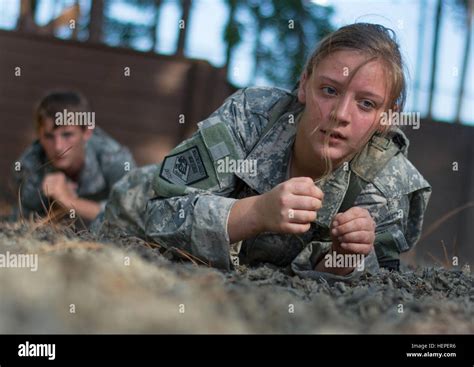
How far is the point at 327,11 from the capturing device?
22.6 feet

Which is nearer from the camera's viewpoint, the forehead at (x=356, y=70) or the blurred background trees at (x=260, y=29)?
the forehead at (x=356, y=70)

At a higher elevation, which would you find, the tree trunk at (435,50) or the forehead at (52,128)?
the tree trunk at (435,50)

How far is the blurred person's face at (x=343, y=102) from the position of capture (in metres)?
2.12

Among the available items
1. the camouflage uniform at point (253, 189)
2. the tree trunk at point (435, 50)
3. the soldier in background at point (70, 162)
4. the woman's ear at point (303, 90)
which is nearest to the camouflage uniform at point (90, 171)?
the soldier in background at point (70, 162)

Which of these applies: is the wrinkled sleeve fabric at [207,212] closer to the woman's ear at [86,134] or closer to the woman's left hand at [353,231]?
the woman's left hand at [353,231]

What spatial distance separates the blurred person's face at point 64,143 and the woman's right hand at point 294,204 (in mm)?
2405

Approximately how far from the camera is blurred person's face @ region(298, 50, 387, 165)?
6.96 ft

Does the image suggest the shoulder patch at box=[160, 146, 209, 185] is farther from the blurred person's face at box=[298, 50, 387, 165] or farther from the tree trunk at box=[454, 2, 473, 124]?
the tree trunk at box=[454, 2, 473, 124]

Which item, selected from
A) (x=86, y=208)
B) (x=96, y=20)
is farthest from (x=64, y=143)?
(x=96, y=20)

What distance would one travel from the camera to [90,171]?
4.32 metres

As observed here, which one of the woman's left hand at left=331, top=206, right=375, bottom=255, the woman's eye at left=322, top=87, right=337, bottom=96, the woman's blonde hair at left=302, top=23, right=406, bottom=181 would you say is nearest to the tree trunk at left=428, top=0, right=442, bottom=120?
the woman's blonde hair at left=302, top=23, right=406, bottom=181
